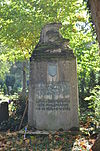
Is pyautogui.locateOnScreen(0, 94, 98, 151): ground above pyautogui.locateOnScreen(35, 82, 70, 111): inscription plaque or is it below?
below

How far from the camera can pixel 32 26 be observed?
9.34 metres

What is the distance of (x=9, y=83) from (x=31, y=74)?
28.1m

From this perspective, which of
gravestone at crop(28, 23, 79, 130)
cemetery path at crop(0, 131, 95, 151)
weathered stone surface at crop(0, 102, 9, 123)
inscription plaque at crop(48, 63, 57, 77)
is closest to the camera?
cemetery path at crop(0, 131, 95, 151)

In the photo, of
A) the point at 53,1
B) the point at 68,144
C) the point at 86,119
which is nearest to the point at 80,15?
the point at 53,1

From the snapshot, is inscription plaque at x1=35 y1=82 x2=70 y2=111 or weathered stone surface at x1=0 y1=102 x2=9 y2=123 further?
weathered stone surface at x1=0 y1=102 x2=9 y2=123

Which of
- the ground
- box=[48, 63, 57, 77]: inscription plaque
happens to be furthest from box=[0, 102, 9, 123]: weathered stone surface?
box=[48, 63, 57, 77]: inscription plaque

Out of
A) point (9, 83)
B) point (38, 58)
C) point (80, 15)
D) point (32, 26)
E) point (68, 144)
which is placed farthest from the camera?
point (9, 83)

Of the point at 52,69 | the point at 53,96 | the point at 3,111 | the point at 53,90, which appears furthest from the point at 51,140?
the point at 3,111

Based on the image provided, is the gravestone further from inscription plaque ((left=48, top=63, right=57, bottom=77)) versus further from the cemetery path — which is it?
the cemetery path

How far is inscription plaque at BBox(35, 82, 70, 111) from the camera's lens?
A: 617 centimetres

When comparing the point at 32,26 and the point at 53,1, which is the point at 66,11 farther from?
the point at 32,26

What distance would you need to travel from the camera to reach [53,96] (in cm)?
622

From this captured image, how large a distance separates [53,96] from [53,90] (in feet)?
0.67

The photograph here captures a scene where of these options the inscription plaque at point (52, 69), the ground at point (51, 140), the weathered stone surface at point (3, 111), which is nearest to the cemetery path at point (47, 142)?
the ground at point (51, 140)
